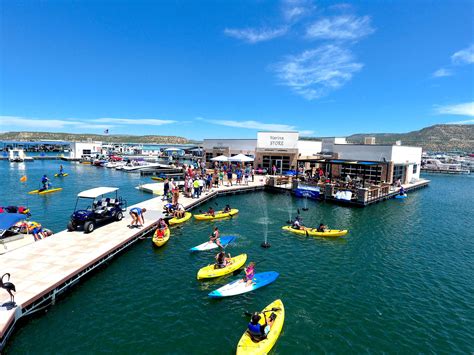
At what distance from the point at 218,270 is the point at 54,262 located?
888 centimetres

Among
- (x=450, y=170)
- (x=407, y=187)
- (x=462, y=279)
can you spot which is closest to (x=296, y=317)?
(x=462, y=279)

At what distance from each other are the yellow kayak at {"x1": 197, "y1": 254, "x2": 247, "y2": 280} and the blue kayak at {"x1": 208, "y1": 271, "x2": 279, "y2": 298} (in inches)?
56.8

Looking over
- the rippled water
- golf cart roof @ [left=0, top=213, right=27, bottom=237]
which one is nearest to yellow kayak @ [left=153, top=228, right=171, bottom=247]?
the rippled water

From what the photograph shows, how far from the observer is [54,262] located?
15.3 meters

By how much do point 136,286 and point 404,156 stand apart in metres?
48.6

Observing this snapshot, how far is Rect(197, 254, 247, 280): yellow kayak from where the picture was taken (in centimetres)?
1584

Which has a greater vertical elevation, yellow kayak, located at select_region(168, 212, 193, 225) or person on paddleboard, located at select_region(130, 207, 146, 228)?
person on paddleboard, located at select_region(130, 207, 146, 228)

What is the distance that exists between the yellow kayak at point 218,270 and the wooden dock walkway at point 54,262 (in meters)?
6.12

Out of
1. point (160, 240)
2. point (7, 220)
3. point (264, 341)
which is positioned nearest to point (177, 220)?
point (160, 240)

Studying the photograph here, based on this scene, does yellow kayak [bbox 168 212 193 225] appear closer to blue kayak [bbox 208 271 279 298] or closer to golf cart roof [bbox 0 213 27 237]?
golf cart roof [bbox 0 213 27 237]

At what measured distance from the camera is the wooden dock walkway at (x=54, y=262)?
1183cm

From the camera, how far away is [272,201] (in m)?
37.4

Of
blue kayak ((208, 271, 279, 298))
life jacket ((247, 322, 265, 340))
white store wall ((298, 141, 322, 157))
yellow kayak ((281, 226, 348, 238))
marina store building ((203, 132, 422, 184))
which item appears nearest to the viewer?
life jacket ((247, 322, 265, 340))

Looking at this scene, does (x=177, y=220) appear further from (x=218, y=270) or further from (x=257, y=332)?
(x=257, y=332)
